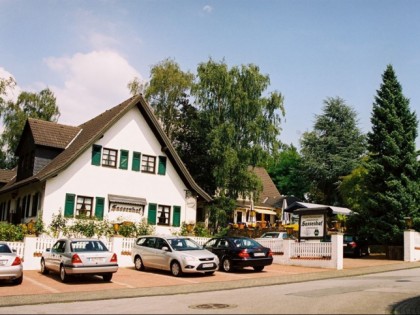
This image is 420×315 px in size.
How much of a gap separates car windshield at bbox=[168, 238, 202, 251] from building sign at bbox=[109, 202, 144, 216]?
12027 millimetres

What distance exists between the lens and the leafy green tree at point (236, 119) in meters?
43.2

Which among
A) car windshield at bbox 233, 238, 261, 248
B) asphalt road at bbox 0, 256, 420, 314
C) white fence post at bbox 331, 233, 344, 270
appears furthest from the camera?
white fence post at bbox 331, 233, 344, 270

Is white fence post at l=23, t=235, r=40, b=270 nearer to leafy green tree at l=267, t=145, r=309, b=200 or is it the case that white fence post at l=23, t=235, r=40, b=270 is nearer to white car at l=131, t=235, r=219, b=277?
white car at l=131, t=235, r=219, b=277

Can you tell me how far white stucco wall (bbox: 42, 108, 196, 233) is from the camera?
30203mm

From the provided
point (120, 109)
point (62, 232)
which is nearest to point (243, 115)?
point (120, 109)

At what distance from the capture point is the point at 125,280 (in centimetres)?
1869

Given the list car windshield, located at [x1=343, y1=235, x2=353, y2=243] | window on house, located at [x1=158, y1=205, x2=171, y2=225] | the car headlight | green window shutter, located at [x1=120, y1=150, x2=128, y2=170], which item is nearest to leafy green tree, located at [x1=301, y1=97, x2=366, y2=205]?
car windshield, located at [x1=343, y1=235, x2=353, y2=243]

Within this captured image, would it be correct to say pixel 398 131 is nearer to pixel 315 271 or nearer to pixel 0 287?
pixel 315 271

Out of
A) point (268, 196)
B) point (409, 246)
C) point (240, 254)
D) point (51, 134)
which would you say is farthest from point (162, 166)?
point (268, 196)

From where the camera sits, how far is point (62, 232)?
1081 inches

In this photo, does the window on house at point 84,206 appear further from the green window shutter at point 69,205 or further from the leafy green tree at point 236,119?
the leafy green tree at point 236,119

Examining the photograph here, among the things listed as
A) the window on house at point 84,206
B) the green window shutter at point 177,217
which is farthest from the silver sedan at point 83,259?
the green window shutter at point 177,217

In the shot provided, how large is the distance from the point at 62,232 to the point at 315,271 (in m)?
13.9

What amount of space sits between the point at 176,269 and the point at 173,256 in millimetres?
522
